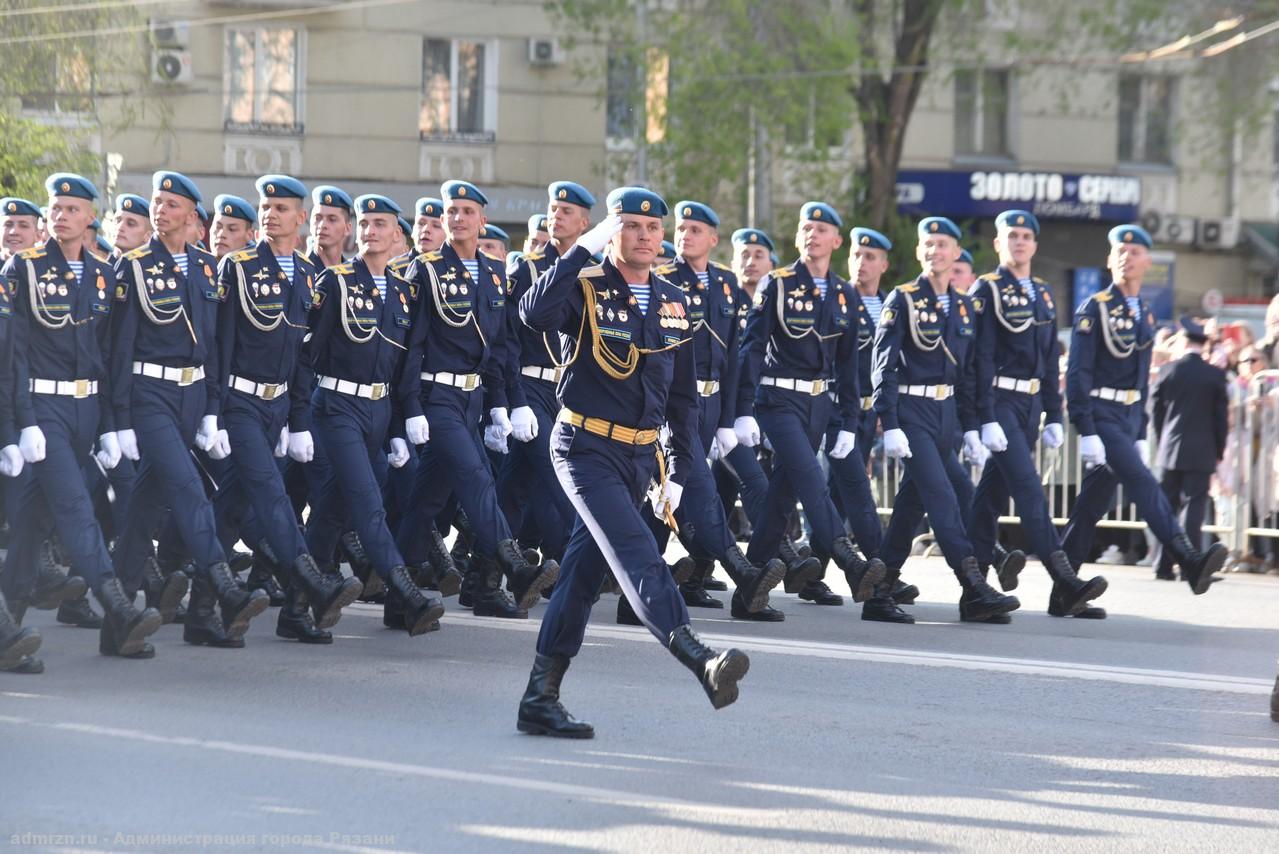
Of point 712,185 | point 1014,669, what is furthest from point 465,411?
point 712,185

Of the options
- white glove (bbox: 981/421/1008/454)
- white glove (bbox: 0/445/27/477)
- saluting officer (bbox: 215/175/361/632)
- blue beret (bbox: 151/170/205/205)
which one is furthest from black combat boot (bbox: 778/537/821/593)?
white glove (bbox: 0/445/27/477)

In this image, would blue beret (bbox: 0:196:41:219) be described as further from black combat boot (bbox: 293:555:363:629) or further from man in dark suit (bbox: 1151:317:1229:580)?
man in dark suit (bbox: 1151:317:1229:580)

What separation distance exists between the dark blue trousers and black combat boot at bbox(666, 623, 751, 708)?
3.7 inches

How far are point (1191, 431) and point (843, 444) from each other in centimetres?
398

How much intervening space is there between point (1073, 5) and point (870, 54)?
10.6 feet

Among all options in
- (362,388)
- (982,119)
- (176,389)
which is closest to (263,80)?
(982,119)

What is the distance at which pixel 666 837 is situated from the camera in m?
5.92

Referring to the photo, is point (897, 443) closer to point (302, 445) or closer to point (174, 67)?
point (302, 445)

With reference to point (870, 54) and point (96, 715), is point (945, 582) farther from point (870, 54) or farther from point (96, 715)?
point (870, 54)

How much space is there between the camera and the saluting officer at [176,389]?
9.13 meters

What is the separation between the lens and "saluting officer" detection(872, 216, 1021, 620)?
1079 centimetres

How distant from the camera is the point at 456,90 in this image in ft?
94.2

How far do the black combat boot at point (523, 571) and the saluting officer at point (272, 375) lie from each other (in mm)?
987

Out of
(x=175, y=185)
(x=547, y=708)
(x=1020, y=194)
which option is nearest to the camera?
(x=547, y=708)
